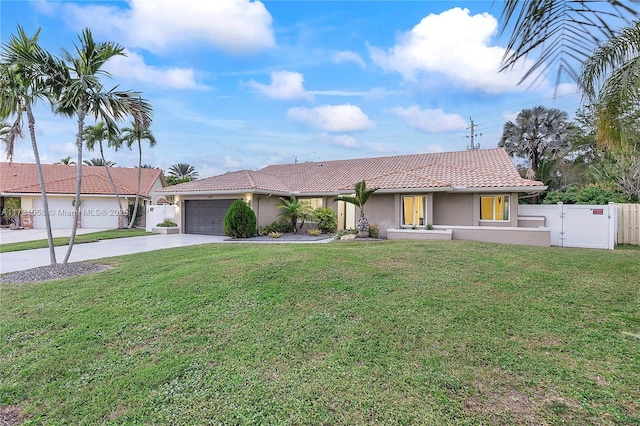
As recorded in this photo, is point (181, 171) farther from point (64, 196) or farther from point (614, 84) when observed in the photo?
point (614, 84)

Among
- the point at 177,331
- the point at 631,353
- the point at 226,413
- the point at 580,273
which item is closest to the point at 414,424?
the point at 226,413

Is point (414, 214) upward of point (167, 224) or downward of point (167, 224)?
upward

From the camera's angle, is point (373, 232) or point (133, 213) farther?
point (133, 213)

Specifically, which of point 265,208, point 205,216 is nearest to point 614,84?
point 265,208

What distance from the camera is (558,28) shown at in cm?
162

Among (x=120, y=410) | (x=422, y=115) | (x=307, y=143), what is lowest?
(x=120, y=410)

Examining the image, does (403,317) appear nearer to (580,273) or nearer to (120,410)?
(120,410)

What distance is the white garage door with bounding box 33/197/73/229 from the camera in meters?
26.2

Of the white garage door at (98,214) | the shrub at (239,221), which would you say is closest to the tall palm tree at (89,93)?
the shrub at (239,221)

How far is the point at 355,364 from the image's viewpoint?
3.93 m

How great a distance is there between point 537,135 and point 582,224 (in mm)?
12038

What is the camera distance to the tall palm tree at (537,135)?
72.8ft

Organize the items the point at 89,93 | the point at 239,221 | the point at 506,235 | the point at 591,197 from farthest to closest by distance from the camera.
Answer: the point at 591,197, the point at 239,221, the point at 506,235, the point at 89,93

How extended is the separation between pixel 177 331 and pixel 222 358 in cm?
121
